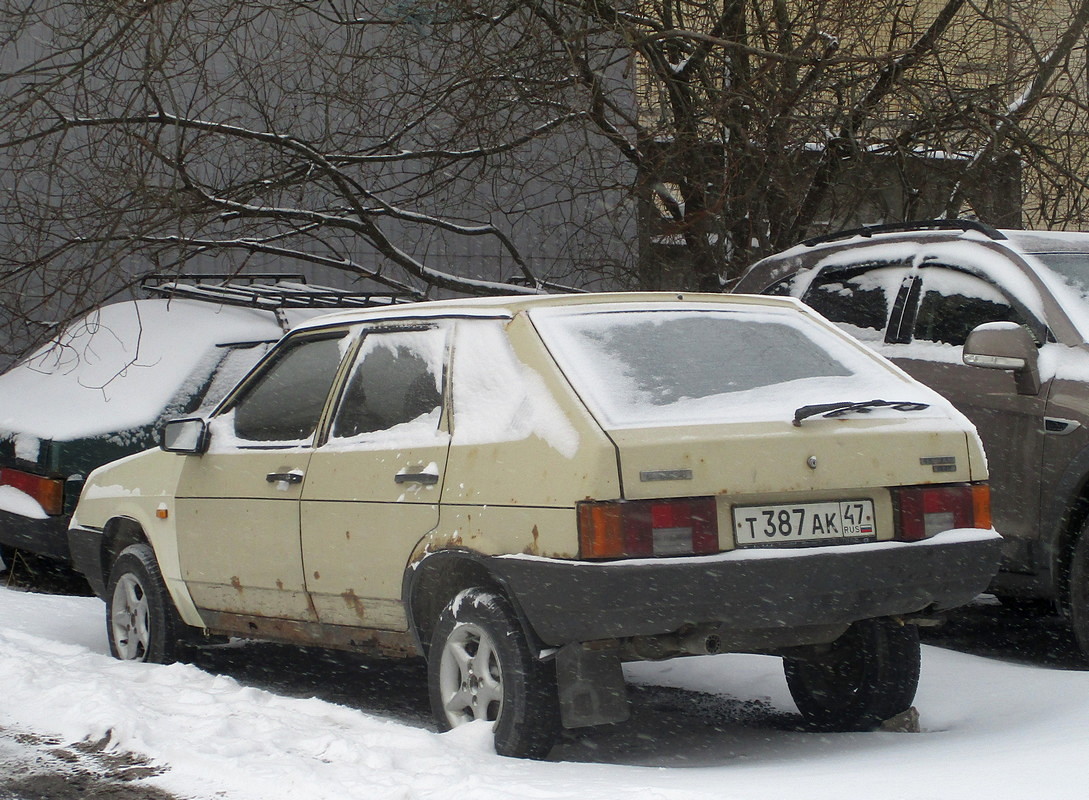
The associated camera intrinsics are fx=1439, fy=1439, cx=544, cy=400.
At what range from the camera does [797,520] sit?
4.32 meters

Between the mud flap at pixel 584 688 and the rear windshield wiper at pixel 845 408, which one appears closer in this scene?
the mud flap at pixel 584 688

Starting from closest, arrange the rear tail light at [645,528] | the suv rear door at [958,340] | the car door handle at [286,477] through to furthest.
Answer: the rear tail light at [645,528], the car door handle at [286,477], the suv rear door at [958,340]

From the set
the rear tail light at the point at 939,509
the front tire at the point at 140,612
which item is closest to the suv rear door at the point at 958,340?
the rear tail light at the point at 939,509

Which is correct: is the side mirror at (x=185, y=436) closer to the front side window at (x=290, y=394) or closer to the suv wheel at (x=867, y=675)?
the front side window at (x=290, y=394)

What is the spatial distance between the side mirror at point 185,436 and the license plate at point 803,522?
254cm

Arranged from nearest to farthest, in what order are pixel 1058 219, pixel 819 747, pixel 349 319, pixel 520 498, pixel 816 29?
pixel 520 498, pixel 819 747, pixel 349 319, pixel 816 29, pixel 1058 219

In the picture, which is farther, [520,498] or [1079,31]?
[1079,31]

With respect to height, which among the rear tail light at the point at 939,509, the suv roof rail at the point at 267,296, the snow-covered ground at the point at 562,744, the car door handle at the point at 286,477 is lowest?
the snow-covered ground at the point at 562,744

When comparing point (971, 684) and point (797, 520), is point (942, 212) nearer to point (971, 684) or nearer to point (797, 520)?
point (971, 684)

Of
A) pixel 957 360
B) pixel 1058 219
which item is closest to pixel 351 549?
pixel 957 360

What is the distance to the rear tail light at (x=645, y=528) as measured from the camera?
406 cm

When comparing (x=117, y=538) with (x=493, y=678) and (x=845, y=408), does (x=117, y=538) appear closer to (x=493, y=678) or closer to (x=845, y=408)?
A: (x=493, y=678)

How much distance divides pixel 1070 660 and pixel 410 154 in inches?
246

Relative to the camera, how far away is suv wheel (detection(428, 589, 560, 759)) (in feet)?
14.0
